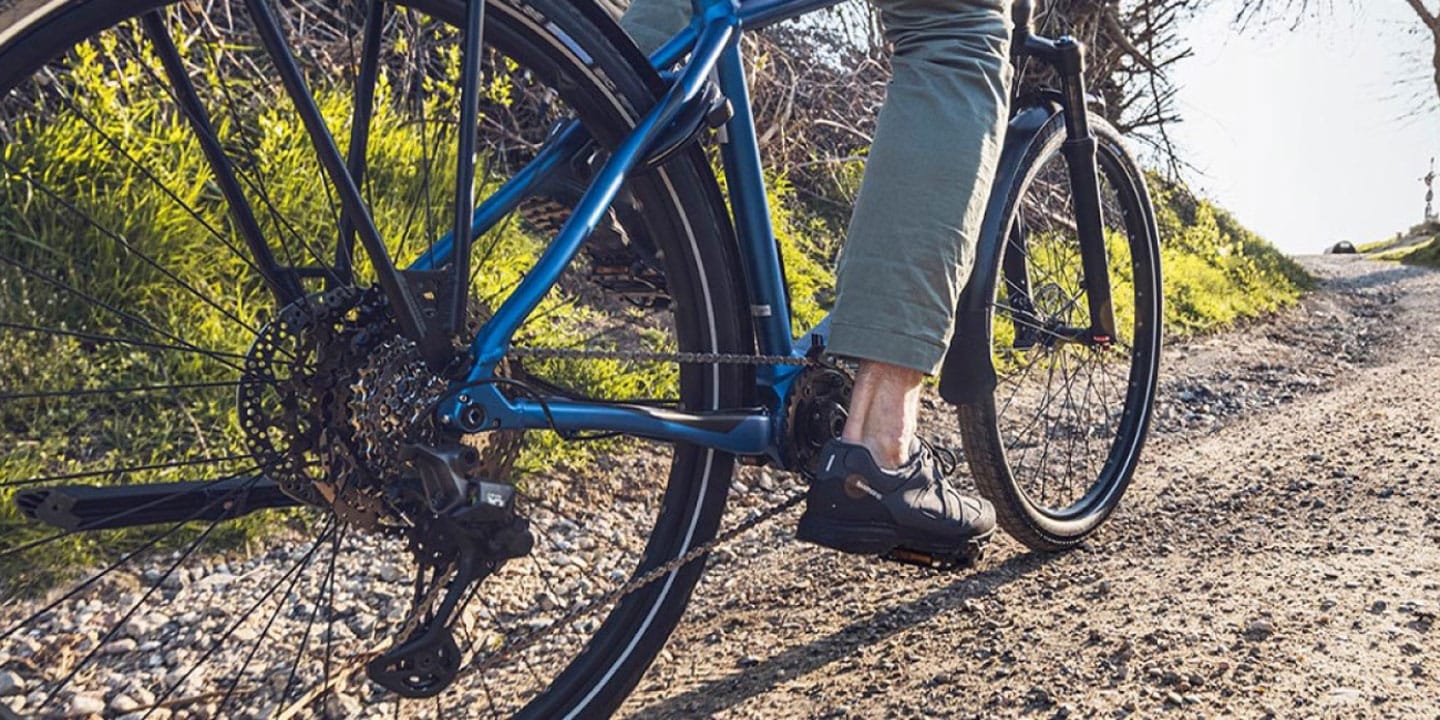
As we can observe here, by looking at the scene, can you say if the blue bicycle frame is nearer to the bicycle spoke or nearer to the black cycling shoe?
the black cycling shoe

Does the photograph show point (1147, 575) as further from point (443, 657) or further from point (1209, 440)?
point (1209, 440)

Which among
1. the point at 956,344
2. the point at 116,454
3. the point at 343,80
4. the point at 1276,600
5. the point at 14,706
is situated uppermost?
the point at 343,80

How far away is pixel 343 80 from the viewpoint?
4434mm

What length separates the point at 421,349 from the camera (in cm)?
173

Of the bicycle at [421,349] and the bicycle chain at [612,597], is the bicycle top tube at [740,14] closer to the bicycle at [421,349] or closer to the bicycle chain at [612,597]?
the bicycle at [421,349]

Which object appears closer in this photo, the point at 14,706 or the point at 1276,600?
the point at 14,706

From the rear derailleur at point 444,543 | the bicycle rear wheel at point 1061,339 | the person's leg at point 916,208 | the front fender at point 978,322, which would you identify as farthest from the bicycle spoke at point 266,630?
the bicycle rear wheel at point 1061,339

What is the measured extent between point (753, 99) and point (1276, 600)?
4.11 meters

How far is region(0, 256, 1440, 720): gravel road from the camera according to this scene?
2.19m

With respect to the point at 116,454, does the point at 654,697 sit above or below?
below

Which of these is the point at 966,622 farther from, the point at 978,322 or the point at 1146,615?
the point at 978,322

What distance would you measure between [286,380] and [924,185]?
112 cm

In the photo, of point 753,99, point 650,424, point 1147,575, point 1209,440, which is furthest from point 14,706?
point 753,99

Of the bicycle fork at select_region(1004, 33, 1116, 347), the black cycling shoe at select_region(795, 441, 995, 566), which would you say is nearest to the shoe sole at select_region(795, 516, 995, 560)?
the black cycling shoe at select_region(795, 441, 995, 566)
